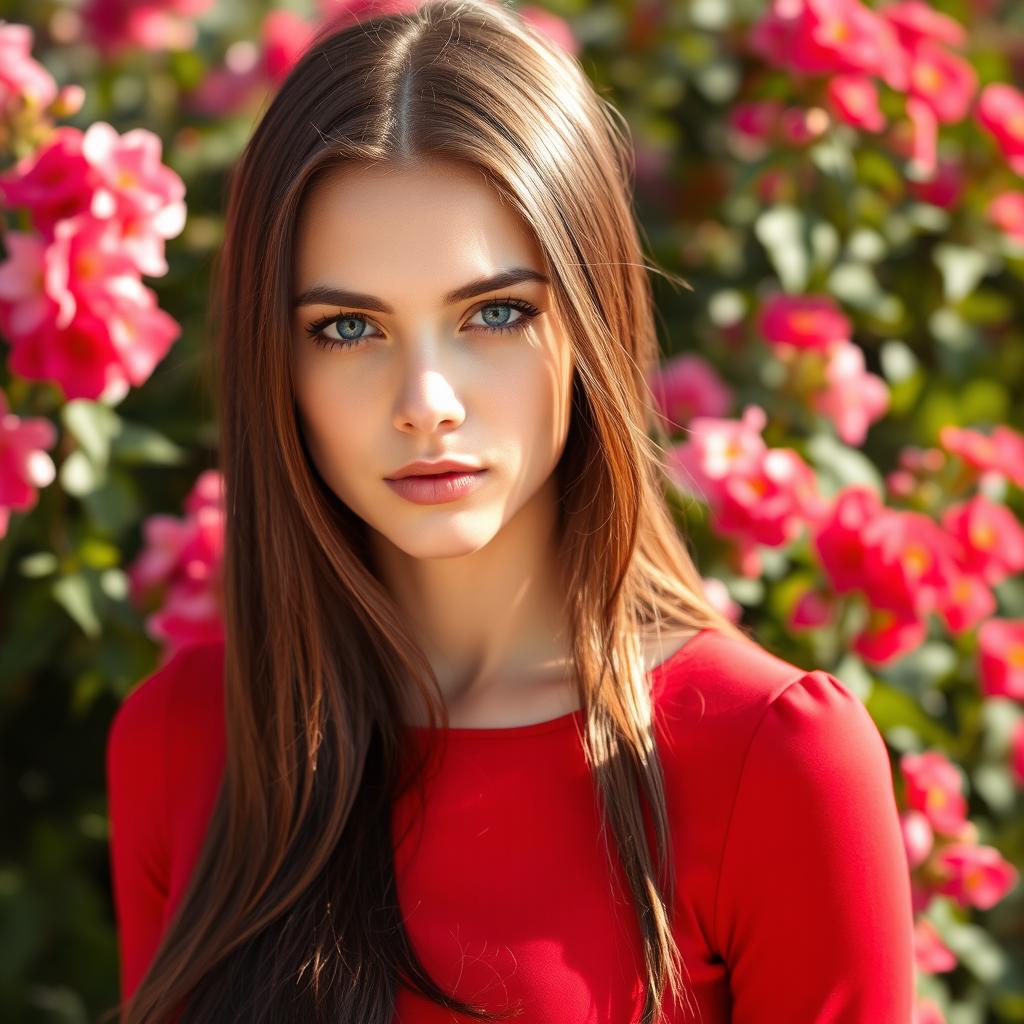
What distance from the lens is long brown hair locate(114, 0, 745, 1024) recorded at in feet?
4.12

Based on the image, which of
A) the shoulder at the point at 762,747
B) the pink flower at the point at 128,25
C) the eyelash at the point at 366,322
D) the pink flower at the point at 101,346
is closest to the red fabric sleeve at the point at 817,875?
the shoulder at the point at 762,747

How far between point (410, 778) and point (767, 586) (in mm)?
719

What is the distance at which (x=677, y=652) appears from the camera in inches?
55.0

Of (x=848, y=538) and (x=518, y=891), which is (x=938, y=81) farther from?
(x=518, y=891)

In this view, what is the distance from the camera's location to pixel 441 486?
1.26 meters

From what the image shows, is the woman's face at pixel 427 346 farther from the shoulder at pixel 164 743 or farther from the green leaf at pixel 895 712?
the green leaf at pixel 895 712

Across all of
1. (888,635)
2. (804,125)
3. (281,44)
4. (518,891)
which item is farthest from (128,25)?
(518,891)

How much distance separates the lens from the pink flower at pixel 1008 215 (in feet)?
7.04

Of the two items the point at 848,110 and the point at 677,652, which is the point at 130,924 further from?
the point at 848,110

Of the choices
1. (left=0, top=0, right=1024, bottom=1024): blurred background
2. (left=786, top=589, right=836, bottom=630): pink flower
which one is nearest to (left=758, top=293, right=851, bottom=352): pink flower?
(left=0, top=0, right=1024, bottom=1024): blurred background

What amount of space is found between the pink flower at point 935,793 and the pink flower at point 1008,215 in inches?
34.0

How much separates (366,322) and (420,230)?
0.33 feet

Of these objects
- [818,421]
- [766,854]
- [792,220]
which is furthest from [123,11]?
[766,854]

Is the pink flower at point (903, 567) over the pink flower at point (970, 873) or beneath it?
over
